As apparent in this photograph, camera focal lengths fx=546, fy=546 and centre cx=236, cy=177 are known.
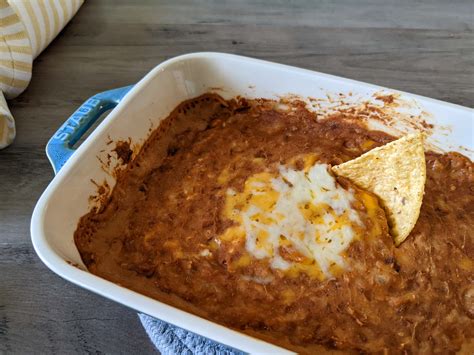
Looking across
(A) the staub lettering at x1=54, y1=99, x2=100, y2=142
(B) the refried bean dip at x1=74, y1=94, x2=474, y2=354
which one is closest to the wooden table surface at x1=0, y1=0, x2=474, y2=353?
(B) the refried bean dip at x1=74, y1=94, x2=474, y2=354

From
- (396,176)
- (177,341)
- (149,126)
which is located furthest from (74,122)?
(396,176)

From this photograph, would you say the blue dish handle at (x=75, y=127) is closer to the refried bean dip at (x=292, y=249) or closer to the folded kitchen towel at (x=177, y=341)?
the refried bean dip at (x=292, y=249)

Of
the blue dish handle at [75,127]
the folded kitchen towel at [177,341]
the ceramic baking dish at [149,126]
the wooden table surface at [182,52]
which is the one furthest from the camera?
the wooden table surface at [182,52]

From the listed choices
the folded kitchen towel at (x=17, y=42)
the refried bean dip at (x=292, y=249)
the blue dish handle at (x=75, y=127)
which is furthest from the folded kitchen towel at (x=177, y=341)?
the folded kitchen towel at (x=17, y=42)

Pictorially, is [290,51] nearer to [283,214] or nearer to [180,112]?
[180,112]

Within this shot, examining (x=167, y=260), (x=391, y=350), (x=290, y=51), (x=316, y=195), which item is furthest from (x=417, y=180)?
(x=290, y=51)

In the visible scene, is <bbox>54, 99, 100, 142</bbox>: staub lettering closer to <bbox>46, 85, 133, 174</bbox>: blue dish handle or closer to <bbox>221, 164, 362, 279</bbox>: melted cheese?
<bbox>46, 85, 133, 174</bbox>: blue dish handle
